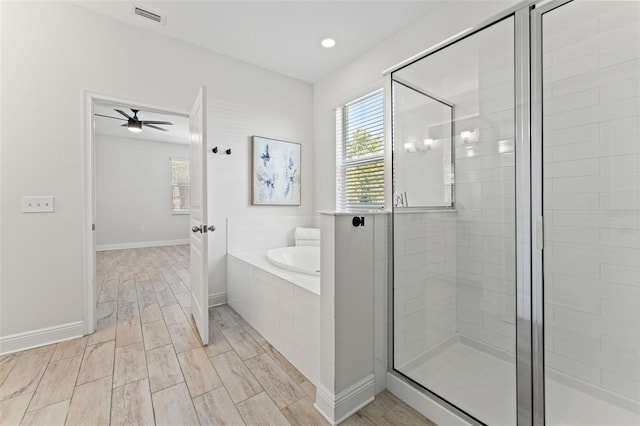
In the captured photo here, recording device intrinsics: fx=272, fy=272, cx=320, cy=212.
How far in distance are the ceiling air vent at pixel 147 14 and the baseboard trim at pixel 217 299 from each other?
8.48ft

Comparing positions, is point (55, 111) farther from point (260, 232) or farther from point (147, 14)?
point (260, 232)

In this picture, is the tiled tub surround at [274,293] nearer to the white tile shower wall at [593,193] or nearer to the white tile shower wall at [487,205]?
the white tile shower wall at [487,205]

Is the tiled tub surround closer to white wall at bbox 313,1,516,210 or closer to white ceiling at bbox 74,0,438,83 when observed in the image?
white wall at bbox 313,1,516,210

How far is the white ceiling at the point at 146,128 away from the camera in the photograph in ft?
15.4

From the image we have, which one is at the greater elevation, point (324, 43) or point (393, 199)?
point (324, 43)

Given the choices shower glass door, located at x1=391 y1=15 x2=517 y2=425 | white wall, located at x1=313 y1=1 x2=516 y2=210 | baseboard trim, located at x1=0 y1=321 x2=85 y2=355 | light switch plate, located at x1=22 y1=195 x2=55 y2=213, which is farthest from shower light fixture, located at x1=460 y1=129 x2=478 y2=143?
baseboard trim, located at x1=0 y1=321 x2=85 y2=355

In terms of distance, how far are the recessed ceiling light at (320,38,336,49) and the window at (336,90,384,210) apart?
0.60 meters

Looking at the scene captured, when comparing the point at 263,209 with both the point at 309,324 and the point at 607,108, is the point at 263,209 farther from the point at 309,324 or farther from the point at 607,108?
the point at 607,108

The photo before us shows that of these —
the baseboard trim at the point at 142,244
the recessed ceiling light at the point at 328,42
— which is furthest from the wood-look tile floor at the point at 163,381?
the baseboard trim at the point at 142,244

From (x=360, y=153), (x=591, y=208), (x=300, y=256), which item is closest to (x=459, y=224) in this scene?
(x=591, y=208)

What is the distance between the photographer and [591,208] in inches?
48.7

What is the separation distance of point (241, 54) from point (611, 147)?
3035mm

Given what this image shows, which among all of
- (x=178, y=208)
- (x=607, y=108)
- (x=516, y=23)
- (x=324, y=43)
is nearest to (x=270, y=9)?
(x=324, y=43)

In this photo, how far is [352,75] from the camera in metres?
2.96
